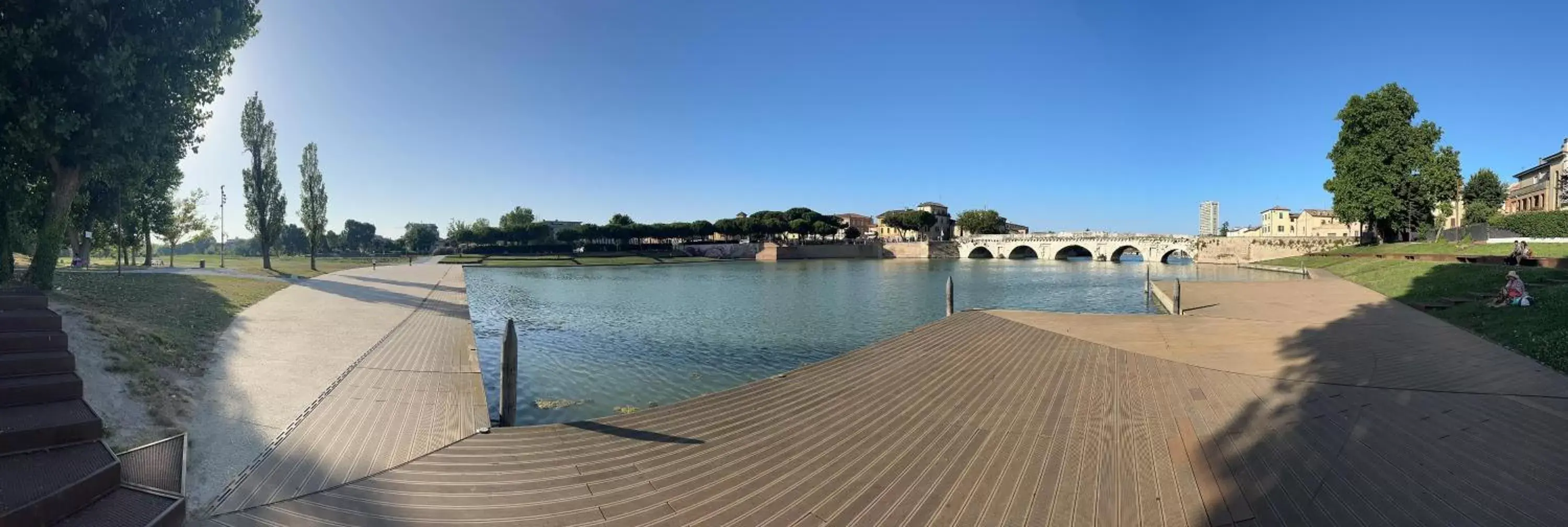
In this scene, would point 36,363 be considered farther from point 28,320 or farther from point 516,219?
point 516,219

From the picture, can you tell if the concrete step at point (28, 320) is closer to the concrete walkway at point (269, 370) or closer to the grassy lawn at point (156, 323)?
the grassy lawn at point (156, 323)

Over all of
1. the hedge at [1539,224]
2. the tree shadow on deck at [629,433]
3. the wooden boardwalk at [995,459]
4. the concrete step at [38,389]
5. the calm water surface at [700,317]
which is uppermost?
the hedge at [1539,224]

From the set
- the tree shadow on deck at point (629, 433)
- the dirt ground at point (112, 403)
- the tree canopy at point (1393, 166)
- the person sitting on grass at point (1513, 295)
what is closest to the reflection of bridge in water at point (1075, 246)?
the tree canopy at point (1393, 166)

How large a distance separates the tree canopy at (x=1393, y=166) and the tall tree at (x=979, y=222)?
315ft

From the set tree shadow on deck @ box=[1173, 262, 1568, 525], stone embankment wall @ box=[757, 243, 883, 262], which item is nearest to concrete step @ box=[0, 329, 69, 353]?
tree shadow on deck @ box=[1173, 262, 1568, 525]

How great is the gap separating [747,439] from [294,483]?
446 centimetres

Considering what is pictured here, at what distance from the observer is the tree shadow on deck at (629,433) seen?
23.2 ft

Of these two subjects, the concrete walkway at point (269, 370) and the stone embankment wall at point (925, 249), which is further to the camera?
the stone embankment wall at point (925, 249)

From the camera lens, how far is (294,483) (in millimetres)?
5598

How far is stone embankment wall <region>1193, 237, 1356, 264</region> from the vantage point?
6825 centimetres

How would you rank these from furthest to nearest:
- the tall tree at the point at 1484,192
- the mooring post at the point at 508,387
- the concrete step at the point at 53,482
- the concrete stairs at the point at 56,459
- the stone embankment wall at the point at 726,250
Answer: the stone embankment wall at the point at 726,250 < the tall tree at the point at 1484,192 < the mooring post at the point at 508,387 < the concrete stairs at the point at 56,459 < the concrete step at the point at 53,482

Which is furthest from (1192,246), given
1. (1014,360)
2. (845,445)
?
(845,445)

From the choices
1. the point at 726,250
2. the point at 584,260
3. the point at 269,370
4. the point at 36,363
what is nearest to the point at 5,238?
the point at 269,370

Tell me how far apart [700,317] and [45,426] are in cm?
1916
